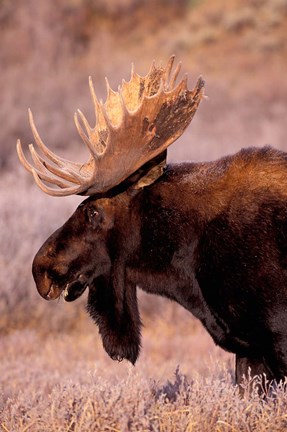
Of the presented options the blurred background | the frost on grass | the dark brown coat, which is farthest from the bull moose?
the blurred background

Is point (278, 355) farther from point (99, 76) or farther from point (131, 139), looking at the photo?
point (99, 76)

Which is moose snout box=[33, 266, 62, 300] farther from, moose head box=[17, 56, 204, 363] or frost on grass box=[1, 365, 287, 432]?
frost on grass box=[1, 365, 287, 432]

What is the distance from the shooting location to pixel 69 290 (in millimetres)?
5016

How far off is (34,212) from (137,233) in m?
4.62

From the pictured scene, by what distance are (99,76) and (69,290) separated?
53.0 feet

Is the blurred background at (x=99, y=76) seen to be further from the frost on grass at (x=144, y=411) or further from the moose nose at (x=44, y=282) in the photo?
the frost on grass at (x=144, y=411)

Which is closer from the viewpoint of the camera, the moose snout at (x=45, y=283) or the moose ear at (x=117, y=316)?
the moose snout at (x=45, y=283)

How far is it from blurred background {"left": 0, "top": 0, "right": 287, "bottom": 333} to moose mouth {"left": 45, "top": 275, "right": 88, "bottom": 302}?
332 cm

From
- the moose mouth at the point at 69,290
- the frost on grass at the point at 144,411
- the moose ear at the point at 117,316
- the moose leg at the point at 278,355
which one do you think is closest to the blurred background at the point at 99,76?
the moose ear at the point at 117,316

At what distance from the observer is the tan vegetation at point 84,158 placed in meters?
4.49

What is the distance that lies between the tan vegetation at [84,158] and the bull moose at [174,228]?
0.36 meters

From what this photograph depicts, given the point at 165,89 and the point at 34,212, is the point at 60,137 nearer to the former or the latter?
the point at 34,212

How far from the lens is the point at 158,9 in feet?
94.0

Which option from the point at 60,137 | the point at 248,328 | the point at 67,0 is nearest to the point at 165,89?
the point at 248,328
